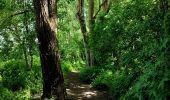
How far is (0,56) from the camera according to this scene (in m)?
12.8

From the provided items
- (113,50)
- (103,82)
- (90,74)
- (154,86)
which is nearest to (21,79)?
(103,82)

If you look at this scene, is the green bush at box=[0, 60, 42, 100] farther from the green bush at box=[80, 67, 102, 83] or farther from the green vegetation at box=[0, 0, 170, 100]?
the green bush at box=[80, 67, 102, 83]

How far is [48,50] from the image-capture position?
352 inches

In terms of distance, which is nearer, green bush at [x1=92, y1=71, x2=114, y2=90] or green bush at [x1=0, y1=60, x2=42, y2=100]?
green bush at [x1=0, y1=60, x2=42, y2=100]

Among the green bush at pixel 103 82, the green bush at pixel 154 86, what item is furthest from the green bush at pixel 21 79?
the green bush at pixel 154 86

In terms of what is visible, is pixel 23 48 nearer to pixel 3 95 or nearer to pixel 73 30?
pixel 3 95

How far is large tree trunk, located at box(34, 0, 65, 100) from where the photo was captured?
29.2 feet

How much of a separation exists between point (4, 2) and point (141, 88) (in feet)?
31.0

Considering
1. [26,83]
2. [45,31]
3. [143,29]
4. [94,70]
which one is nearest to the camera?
[143,29]

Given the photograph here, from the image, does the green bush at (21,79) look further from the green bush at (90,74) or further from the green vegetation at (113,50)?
the green bush at (90,74)

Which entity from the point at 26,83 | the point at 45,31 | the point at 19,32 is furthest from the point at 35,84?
the point at 45,31

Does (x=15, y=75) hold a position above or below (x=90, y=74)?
above

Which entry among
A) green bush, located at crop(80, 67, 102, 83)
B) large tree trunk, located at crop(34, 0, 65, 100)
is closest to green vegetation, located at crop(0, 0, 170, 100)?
green bush, located at crop(80, 67, 102, 83)

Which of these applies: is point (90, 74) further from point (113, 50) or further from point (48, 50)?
point (48, 50)
